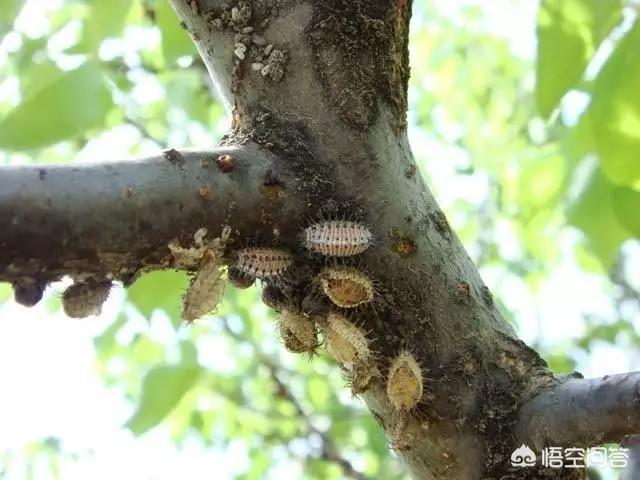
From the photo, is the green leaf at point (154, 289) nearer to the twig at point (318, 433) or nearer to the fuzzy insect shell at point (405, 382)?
the fuzzy insect shell at point (405, 382)

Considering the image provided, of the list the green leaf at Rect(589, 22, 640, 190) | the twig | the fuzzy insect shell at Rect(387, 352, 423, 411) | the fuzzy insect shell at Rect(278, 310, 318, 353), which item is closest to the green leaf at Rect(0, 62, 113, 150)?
the fuzzy insect shell at Rect(278, 310, 318, 353)

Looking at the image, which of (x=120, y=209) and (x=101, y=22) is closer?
(x=120, y=209)

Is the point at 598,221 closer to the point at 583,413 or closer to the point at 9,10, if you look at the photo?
the point at 583,413

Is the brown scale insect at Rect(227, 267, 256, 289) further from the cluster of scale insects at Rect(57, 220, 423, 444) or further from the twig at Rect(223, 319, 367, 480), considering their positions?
the twig at Rect(223, 319, 367, 480)

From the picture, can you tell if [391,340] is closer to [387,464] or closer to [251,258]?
Result: [251,258]

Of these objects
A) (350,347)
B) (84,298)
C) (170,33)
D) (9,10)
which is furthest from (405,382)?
(9,10)
